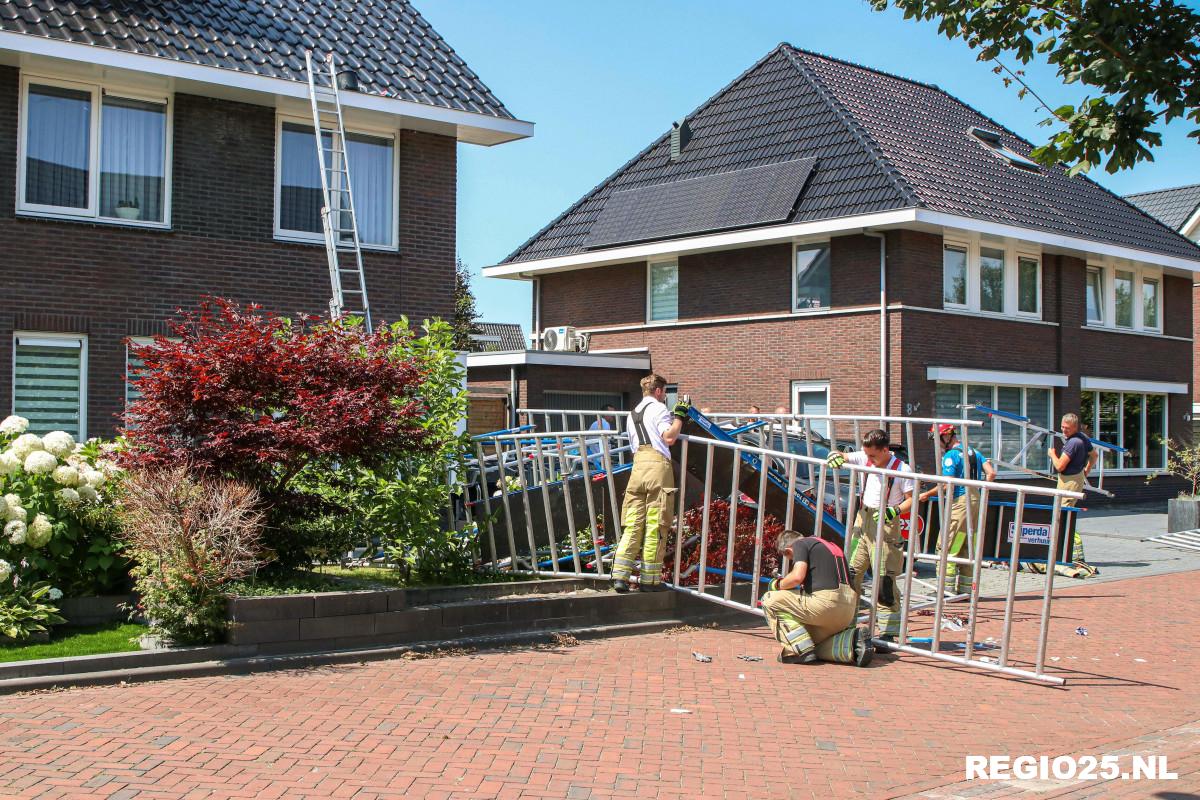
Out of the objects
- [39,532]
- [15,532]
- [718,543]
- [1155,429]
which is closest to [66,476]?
[39,532]

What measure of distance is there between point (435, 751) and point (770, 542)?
17.4 ft

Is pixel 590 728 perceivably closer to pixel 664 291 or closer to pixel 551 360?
pixel 551 360

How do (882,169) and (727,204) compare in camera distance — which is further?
(727,204)

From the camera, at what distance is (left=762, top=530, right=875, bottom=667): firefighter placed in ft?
29.3

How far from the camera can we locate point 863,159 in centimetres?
2242

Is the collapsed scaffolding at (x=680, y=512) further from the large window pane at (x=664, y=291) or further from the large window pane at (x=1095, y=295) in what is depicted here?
the large window pane at (x=1095, y=295)

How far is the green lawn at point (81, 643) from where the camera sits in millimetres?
7730

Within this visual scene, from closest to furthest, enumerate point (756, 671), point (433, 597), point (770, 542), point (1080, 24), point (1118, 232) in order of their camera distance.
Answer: point (1080, 24)
point (756, 671)
point (433, 597)
point (770, 542)
point (1118, 232)

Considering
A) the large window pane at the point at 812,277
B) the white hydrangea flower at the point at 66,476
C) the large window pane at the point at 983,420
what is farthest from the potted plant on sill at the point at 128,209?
the large window pane at the point at 983,420

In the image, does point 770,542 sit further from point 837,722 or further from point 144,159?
point 144,159

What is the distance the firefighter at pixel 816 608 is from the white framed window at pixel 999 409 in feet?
42.9

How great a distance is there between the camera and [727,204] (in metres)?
24.0

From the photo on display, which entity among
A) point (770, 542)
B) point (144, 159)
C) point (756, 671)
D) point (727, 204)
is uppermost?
point (727, 204)

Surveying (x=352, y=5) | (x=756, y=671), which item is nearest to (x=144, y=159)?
(x=352, y=5)
